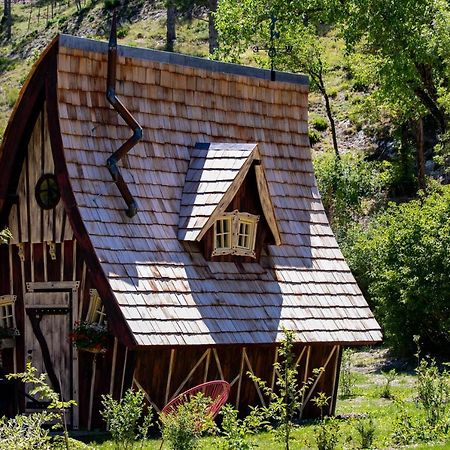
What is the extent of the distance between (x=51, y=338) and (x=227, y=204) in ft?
11.8

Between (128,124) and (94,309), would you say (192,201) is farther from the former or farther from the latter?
(94,309)

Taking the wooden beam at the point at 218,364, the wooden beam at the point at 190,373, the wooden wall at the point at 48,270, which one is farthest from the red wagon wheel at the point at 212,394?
the wooden beam at the point at 218,364

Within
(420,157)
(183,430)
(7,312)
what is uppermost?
(420,157)

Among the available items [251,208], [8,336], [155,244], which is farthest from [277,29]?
[8,336]

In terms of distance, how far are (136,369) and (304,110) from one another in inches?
280

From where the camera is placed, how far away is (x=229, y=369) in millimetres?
19109

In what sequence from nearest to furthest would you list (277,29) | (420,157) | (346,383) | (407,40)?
(346,383) → (407,40) → (277,29) → (420,157)

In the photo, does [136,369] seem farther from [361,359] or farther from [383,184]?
[383,184]

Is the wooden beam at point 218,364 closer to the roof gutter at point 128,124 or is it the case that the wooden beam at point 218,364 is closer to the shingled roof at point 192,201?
the shingled roof at point 192,201

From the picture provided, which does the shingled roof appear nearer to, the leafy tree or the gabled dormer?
the gabled dormer

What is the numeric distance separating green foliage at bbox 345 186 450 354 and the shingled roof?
19.0 feet

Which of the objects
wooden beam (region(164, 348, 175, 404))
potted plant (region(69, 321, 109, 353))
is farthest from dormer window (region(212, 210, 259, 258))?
potted plant (region(69, 321, 109, 353))

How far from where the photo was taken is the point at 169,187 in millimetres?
19750

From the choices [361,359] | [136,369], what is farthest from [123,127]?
[361,359]
